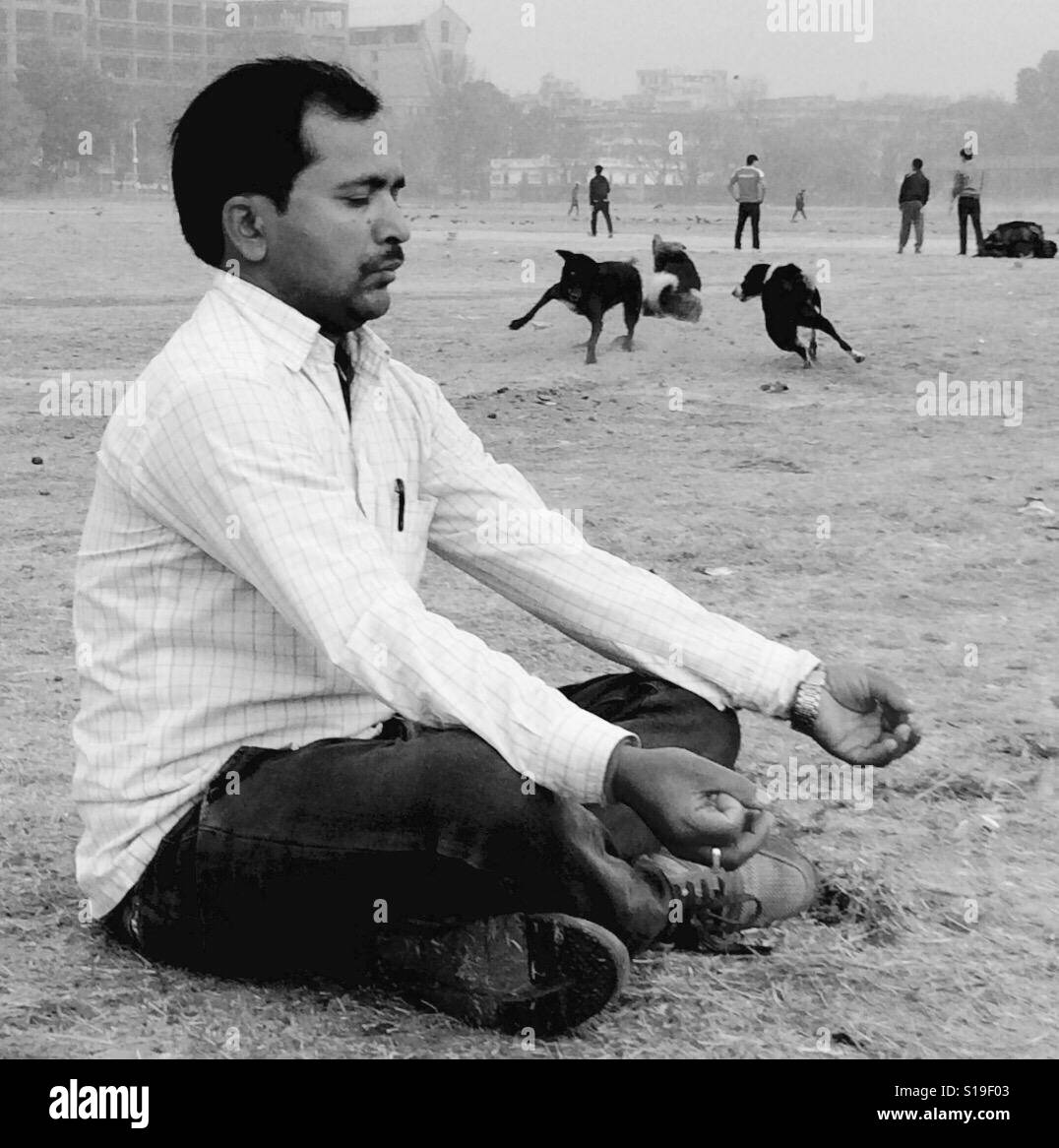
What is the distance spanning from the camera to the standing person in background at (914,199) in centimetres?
2283

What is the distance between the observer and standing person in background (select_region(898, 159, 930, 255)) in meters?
22.8

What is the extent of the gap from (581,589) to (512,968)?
2.48 feet

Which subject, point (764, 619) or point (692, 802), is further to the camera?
point (764, 619)

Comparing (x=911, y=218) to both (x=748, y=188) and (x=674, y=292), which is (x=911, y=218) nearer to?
(x=748, y=188)

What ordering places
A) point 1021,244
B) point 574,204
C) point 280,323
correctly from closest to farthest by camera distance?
point 280,323 → point 1021,244 → point 574,204

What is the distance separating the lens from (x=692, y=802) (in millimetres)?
2299

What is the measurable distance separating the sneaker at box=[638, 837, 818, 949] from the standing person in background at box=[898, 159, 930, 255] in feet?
67.5

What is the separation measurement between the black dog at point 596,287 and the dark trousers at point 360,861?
29.3 ft

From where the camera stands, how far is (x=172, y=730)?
2.69 metres

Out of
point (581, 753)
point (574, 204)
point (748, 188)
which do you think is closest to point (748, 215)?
point (748, 188)

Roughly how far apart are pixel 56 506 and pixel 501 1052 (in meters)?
4.87

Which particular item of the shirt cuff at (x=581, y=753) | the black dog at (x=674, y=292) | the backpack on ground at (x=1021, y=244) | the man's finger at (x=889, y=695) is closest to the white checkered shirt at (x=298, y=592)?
the shirt cuff at (x=581, y=753)

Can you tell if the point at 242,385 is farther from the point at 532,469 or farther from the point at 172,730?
the point at 532,469

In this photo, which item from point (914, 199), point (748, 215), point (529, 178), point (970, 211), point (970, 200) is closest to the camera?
point (970, 200)
